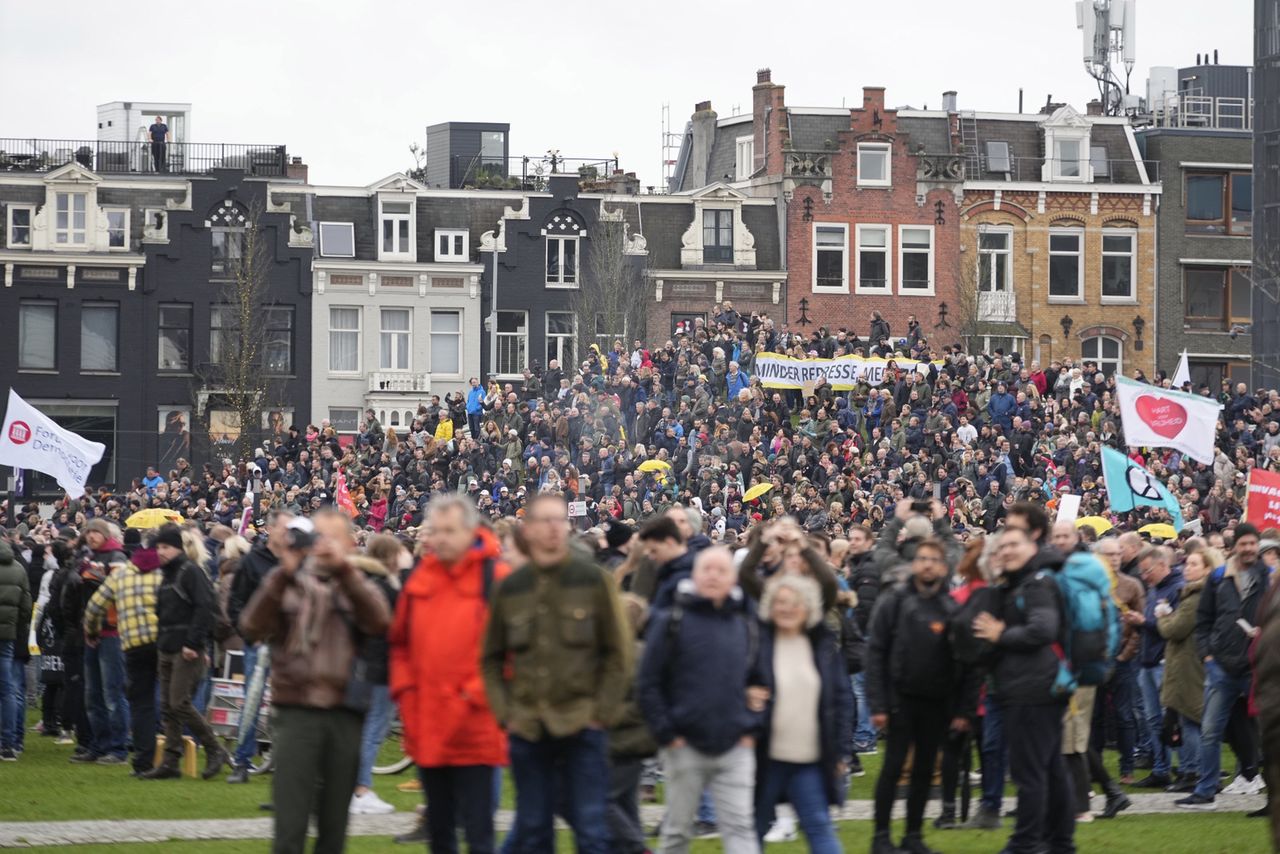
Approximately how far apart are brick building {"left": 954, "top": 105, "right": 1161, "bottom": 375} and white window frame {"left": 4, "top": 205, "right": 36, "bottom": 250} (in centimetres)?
2329

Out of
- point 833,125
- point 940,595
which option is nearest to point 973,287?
point 833,125

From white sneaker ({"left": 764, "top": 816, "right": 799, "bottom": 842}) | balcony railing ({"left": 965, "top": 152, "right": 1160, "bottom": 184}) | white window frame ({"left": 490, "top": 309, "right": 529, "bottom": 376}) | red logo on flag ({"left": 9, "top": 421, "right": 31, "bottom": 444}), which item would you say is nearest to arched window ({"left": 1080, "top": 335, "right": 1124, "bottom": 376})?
balcony railing ({"left": 965, "top": 152, "right": 1160, "bottom": 184})

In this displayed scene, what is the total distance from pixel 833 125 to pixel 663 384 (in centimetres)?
2104

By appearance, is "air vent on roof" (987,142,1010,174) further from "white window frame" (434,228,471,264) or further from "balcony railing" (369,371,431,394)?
"balcony railing" (369,371,431,394)

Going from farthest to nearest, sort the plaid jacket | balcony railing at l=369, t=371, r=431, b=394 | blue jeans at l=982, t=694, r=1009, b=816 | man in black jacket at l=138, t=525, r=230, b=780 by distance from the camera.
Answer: balcony railing at l=369, t=371, r=431, b=394
the plaid jacket
man in black jacket at l=138, t=525, r=230, b=780
blue jeans at l=982, t=694, r=1009, b=816

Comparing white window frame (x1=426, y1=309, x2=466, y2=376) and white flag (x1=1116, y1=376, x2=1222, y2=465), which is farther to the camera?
white window frame (x1=426, y1=309, x2=466, y2=376)

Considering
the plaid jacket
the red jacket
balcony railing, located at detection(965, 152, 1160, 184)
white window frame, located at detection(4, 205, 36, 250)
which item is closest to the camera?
the red jacket

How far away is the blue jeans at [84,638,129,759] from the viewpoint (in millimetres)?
16703

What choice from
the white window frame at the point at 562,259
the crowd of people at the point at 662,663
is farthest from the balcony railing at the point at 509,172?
the crowd of people at the point at 662,663

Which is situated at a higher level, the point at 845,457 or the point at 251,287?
the point at 251,287

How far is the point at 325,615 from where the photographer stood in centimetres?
991

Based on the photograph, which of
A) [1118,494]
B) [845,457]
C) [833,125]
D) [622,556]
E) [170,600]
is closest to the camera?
[622,556]

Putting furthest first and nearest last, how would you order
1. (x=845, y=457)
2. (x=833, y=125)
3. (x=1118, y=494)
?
(x=833, y=125)
(x=845, y=457)
(x=1118, y=494)

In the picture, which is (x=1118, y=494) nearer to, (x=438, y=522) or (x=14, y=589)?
(x=14, y=589)
